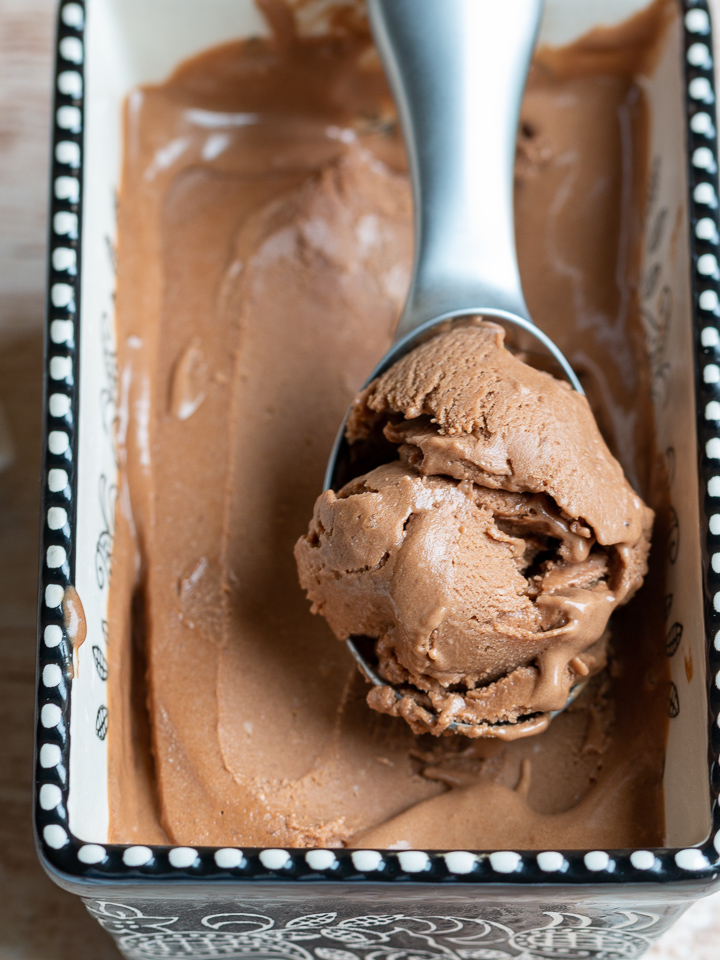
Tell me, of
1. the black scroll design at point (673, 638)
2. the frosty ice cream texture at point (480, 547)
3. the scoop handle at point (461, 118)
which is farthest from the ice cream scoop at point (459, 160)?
the black scroll design at point (673, 638)

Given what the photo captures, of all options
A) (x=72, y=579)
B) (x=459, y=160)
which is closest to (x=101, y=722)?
(x=72, y=579)

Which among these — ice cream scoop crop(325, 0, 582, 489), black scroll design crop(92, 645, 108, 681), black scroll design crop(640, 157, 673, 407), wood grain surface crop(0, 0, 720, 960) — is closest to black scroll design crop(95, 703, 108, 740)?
black scroll design crop(92, 645, 108, 681)

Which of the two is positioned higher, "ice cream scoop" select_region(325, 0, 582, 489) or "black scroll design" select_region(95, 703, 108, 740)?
"ice cream scoop" select_region(325, 0, 582, 489)

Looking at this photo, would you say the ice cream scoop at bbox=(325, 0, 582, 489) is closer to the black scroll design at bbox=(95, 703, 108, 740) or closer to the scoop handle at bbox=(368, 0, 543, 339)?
the scoop handle at bbox=(368, 0, 543, 339)

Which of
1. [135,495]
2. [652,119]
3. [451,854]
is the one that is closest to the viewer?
[451,854]

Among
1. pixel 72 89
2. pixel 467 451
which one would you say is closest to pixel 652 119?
pixel 467 451

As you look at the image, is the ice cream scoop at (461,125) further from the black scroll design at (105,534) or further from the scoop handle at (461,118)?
the black scroll design at (105,534)

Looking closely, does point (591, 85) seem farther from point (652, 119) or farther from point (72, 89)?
point (72, 89)
